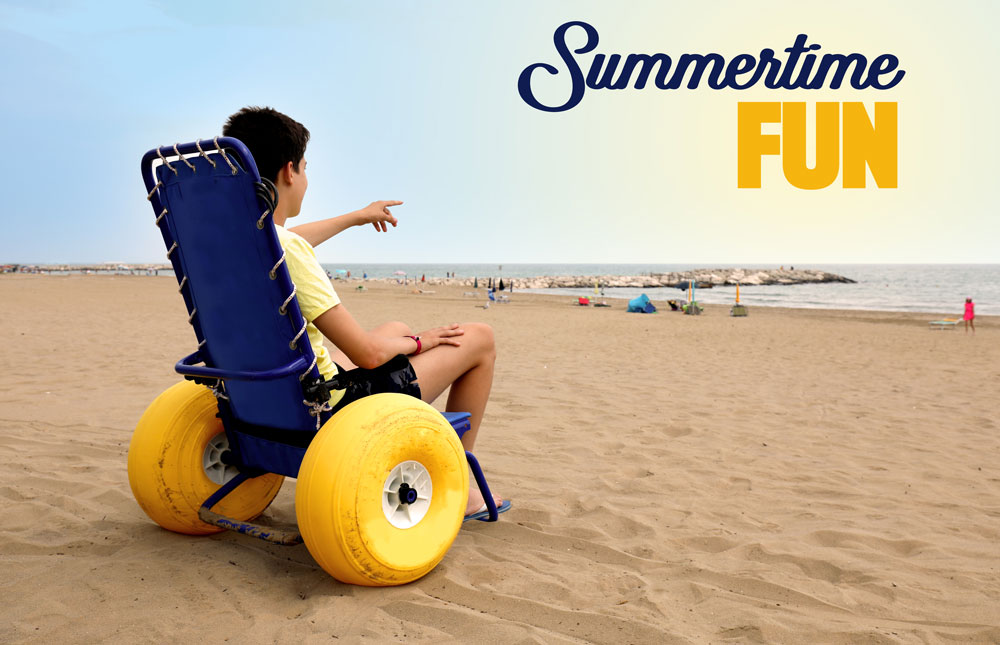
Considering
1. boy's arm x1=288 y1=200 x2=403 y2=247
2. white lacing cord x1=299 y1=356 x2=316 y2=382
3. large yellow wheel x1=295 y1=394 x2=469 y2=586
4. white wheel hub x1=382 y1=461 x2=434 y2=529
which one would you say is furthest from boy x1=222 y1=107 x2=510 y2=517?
boy's arm x1=288 y1=200 x2=403 y2=247

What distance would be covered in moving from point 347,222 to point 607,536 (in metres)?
1.91

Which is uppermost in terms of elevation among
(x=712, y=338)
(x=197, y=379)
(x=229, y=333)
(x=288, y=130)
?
(x=288, y=130)

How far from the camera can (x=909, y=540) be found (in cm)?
304

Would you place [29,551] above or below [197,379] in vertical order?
below

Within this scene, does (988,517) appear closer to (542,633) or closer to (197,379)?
(542,633)

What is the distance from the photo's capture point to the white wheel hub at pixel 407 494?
7.80ft

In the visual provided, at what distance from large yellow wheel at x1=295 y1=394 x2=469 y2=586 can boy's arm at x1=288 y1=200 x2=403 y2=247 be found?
3.76ft

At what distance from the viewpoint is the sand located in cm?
219

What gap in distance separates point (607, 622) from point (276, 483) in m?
1.71

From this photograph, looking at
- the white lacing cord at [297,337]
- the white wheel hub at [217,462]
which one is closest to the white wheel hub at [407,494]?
the white lacing cord at [297,337]

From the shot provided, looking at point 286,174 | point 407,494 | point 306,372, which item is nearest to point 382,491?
point 407,494

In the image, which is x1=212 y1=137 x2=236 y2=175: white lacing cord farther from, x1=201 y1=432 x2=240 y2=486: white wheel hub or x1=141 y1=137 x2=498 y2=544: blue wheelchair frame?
x1=201 y1=432 x2=240 y2=486: white wheel hub

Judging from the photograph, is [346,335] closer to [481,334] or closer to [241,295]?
[241,295]

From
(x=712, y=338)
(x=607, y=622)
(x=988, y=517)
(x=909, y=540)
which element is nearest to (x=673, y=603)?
(x=607, y=622)
